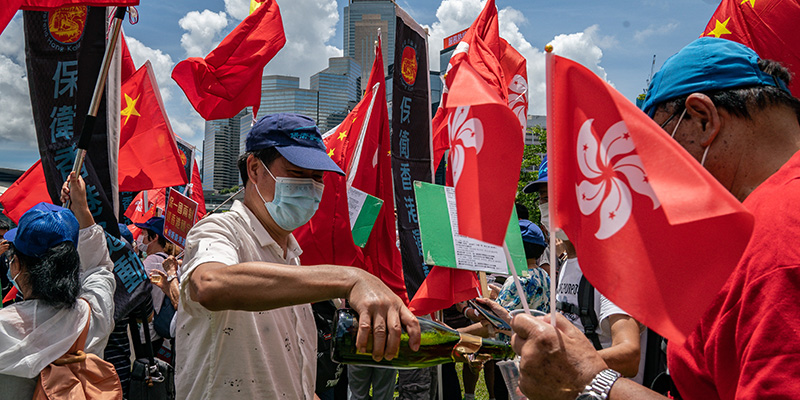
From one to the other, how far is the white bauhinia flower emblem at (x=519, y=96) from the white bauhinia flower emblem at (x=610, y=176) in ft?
15.0

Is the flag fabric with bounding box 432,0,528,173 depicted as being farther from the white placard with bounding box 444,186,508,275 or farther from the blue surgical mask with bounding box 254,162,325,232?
the blue surgical mask with bounding box 254,162,325,232

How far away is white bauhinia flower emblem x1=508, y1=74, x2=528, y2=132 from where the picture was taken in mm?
6023

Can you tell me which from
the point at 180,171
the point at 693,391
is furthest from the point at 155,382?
the point at 693,391

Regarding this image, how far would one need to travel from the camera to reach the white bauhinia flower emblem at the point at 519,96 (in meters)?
6.02

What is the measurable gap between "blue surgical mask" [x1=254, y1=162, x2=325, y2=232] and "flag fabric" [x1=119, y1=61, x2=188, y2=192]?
307cm

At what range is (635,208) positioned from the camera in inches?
53.2

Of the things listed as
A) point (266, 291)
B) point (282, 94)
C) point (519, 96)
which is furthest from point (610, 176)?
point (282, 94)

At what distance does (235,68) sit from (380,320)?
4.69 meters

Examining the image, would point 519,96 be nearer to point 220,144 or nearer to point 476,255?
point 476,255

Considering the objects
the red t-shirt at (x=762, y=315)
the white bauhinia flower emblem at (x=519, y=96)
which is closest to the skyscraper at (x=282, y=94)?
the white bauhinia flower emblem at (x=519, y=96)

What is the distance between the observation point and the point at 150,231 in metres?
6.77

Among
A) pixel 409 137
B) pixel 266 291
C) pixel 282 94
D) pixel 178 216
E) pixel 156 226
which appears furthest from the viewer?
pixel 282 94

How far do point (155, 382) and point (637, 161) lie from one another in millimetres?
4020

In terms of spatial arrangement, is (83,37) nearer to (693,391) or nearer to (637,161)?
(637,161)
